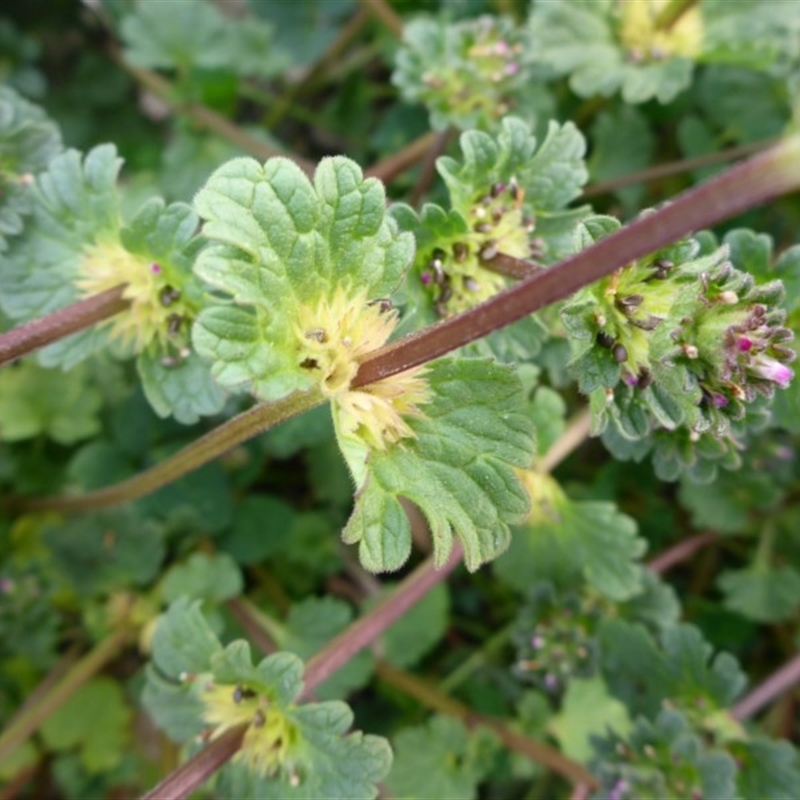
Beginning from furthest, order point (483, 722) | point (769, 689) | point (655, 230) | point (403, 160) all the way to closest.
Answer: point (403, 160) < point (483, 722) < point (769, 689) < point (655, 230)

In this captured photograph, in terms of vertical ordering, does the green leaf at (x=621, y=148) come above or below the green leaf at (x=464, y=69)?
below

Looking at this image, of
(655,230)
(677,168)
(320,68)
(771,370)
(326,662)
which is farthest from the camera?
(320,68)

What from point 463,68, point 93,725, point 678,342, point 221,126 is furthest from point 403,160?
point 93,725

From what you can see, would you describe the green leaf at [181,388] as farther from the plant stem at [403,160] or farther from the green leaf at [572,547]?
the plant stem at [403,160]

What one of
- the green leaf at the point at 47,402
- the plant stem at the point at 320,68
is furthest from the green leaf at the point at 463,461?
the plant stem at the point at 320,68

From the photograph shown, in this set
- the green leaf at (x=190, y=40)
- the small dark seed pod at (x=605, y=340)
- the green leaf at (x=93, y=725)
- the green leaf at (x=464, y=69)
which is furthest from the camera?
the green leaf at (x=190, y=40)

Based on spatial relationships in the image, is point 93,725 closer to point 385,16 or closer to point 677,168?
point 385,16

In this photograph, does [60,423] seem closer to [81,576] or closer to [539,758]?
[81,576]

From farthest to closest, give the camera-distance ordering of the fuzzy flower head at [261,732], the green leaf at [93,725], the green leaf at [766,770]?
the green leaf at [93,725] → the green leaf at [766,770] → the fuzzy flower head at [261,732]
